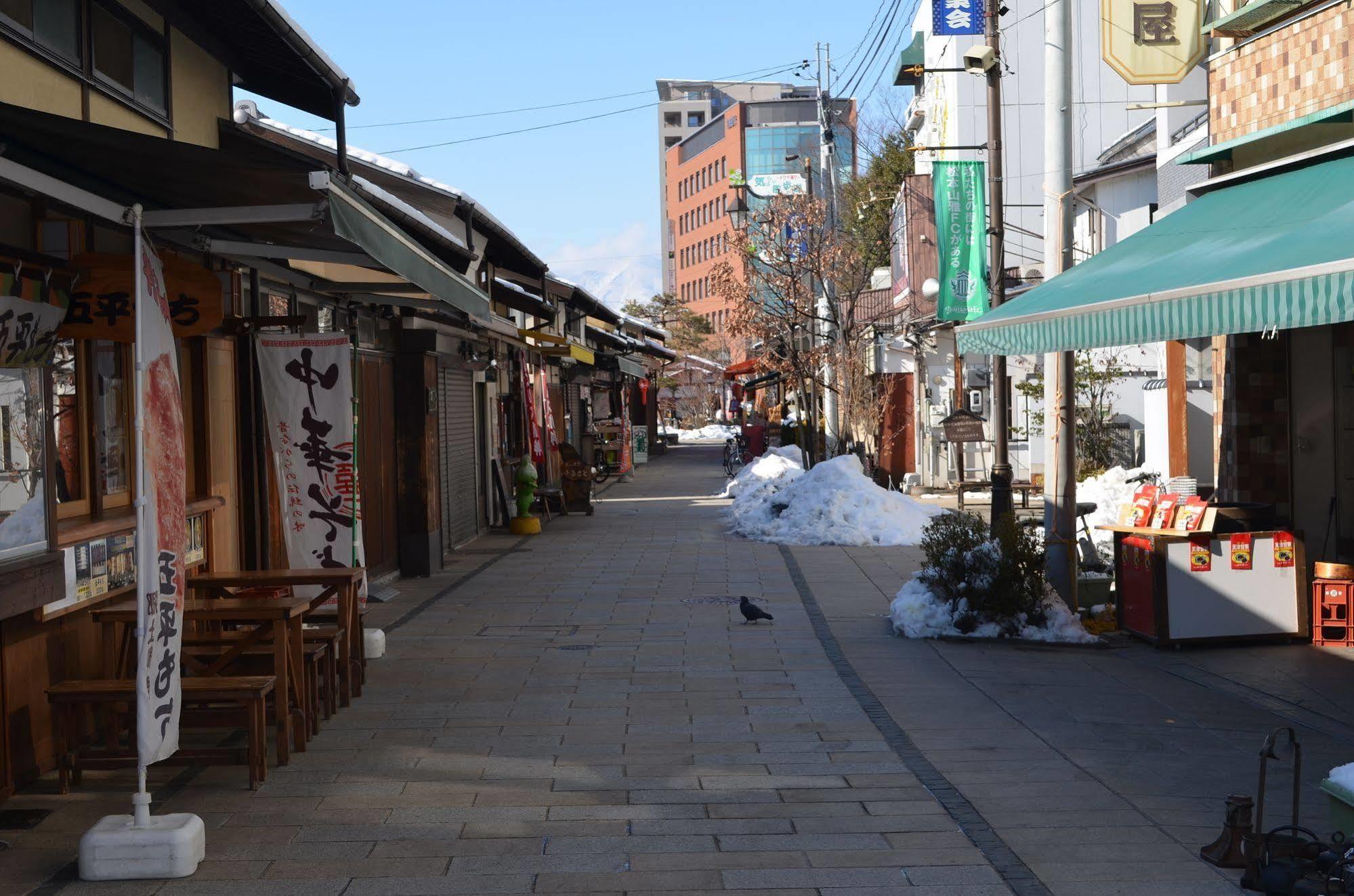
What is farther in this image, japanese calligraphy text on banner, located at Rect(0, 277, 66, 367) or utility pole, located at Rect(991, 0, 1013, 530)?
utility pole, located at Rect(991, 0, 1013, 530)

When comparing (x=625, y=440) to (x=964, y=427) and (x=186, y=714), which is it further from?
(x=186, y=714)

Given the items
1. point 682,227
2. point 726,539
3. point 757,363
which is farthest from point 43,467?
point 682,227

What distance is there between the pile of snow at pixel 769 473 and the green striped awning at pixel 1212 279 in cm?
1290

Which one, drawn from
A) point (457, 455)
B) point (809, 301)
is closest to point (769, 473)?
point (809, 301)

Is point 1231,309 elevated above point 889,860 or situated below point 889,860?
above

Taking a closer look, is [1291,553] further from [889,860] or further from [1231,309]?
[889,860]

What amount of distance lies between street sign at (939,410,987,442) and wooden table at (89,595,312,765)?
1798 cm

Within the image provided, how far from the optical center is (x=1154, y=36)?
11.2m

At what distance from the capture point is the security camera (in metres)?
12.3

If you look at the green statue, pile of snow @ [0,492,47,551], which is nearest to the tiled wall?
pile of snow @ [0,492,47,551]

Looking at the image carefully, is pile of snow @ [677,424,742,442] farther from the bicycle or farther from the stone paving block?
the stone paving block

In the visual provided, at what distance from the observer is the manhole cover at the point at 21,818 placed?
19.9 ft

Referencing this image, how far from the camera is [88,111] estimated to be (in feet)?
A: 25.5

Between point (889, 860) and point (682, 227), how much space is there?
382 feet
